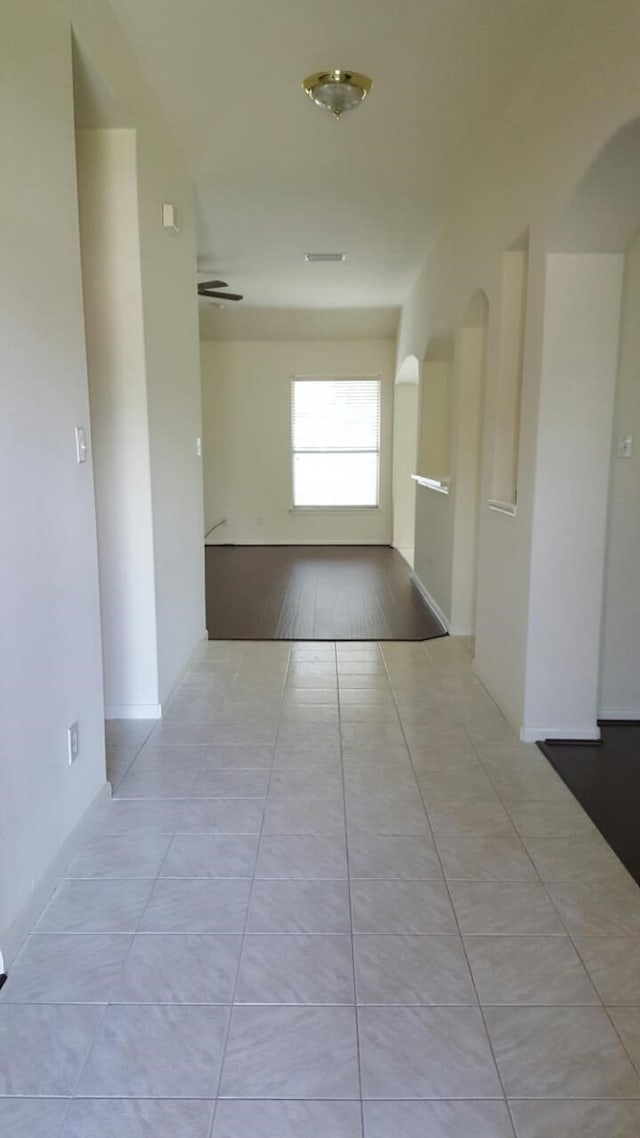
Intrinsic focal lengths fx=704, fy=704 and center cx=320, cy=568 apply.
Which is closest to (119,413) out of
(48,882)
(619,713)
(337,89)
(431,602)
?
(337,89)

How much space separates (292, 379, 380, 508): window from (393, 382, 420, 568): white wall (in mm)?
479

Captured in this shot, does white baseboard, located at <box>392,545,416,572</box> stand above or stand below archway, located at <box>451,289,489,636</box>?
below

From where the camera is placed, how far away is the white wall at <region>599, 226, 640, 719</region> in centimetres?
284

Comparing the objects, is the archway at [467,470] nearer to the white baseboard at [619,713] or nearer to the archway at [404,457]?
the white baseboard at [619,713]

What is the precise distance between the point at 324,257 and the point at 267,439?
3430 mm

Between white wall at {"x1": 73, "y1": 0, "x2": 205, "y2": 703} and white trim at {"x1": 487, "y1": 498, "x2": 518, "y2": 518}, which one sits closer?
white wall at {"x1": 73, "y1": 0, "x2": 205, "y2": 703}

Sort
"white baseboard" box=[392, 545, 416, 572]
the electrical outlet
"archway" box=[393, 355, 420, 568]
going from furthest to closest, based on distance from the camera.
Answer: "archway" box=[393, 355, 420, 568] → "white baseboard" box=[392, 545, 416, 572] → the electrical outlet

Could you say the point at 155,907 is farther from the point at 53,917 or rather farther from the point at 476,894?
the point at 476,894

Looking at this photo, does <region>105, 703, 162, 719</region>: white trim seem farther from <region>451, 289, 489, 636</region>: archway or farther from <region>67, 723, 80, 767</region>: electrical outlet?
<region>451, 289, 489, 636</region>: archway

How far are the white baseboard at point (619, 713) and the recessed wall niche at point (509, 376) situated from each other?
1021mm

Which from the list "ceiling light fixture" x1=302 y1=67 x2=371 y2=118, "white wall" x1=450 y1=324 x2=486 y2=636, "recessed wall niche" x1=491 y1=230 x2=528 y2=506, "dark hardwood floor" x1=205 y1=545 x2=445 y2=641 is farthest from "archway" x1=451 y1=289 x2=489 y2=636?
"ceiling light fixture" x1=302 y1=67 x2=371 y2=118

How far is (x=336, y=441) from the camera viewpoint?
29.0 feet

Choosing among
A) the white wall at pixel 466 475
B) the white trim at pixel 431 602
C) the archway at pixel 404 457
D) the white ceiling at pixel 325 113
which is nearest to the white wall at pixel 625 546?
the white ceiling at pixel 325 113

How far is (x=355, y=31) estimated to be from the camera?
2.57 metres
